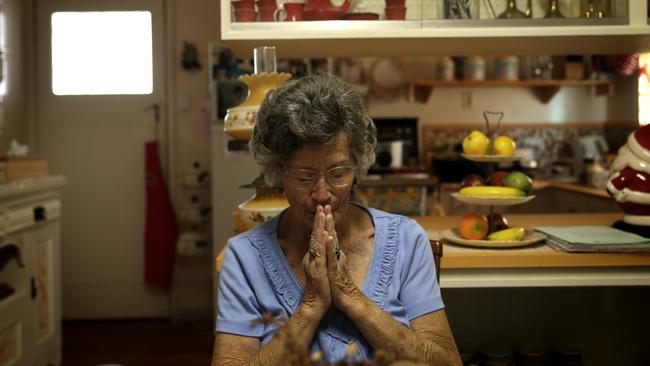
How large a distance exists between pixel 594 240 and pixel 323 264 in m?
0.96

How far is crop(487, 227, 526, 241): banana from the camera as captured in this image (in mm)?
1966

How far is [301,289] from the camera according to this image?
142 cm

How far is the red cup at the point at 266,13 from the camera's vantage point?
6.70 feet

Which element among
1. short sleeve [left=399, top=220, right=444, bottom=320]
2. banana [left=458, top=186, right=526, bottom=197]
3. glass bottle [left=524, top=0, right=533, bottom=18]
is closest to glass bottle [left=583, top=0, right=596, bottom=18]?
glass bottle [left=524, top=0, right=533, bottom=18]

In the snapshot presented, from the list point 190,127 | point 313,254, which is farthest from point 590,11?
point 190,127

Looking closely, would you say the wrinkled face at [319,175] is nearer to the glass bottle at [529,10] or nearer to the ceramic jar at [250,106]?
the ceramic jar at [250,106]

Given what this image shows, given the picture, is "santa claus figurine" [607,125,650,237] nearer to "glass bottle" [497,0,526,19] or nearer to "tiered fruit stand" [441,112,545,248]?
"tiered fruit stand" [441,112,545,248]

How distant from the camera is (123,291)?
4.56 meters

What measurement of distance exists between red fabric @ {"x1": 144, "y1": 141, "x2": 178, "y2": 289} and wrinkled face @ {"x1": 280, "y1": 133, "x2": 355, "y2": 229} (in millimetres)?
3187

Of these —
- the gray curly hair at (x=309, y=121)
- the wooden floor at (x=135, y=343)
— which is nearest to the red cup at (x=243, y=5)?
the gray curly hair at (x=309, y=121)

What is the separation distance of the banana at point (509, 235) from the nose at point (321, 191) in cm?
80

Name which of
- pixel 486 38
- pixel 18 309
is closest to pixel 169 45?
pixel 18 309

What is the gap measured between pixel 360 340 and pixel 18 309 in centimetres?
212

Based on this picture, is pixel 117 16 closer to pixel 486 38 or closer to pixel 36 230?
pixel 36 230
